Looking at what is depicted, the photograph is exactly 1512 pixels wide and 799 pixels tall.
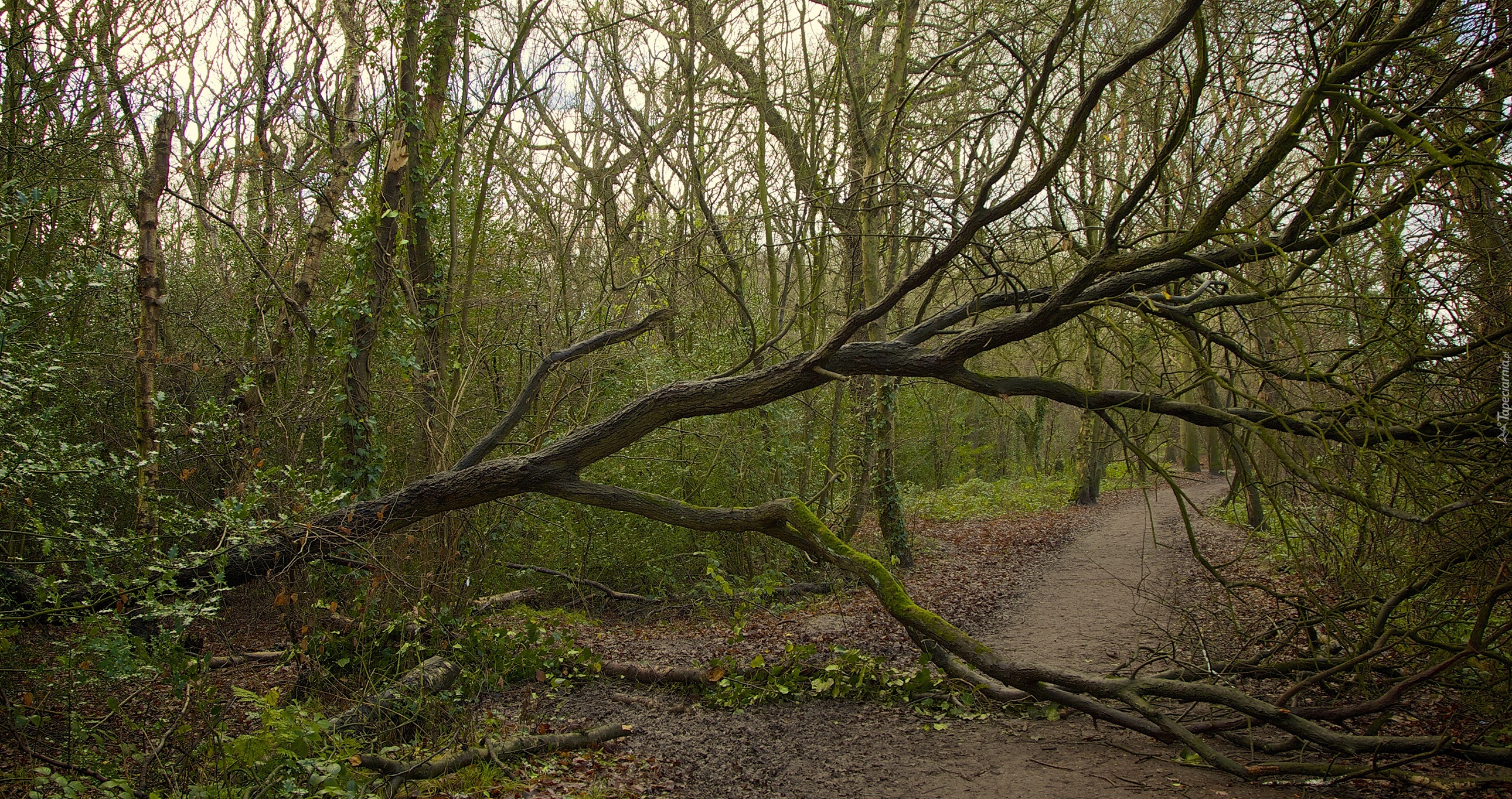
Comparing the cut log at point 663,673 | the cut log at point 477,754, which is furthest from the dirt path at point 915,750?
the cut log at point 477,754

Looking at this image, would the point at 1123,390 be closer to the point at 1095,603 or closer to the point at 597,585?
the point at 1095,603

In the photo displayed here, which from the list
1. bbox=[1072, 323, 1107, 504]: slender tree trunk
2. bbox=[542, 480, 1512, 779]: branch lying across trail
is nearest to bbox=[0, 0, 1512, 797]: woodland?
bbox=[542, 480, 1512, 779]: branch lying across trail

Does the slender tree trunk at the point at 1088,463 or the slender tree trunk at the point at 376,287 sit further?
the slender tree trunk at the point at 1088,463

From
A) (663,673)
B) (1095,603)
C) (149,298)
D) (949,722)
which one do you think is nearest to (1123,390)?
(949,722)

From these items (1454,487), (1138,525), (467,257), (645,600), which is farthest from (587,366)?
(1138,525)

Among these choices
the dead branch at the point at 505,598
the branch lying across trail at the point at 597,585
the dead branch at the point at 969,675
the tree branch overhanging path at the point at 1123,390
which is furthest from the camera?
the branch lying across trail at the point at 597,585

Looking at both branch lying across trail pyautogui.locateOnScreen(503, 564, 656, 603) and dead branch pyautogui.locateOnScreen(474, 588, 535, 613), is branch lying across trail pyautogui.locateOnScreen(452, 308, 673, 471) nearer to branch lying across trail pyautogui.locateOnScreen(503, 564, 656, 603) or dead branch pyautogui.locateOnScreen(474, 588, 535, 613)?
dead branch pyautogui.locateOnScreen(474, 588, 535, 613)

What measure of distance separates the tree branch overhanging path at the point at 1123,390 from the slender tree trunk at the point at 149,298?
1114 mm

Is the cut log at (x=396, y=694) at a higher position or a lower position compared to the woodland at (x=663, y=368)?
lower

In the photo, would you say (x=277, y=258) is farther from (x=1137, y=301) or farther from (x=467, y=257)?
(x=1137, y=301)

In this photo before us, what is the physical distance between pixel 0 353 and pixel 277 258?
469cm

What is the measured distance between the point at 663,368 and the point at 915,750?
551 centimetres

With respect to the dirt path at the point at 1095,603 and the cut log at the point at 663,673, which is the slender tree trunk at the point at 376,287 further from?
the dirt path at the point at 1095,603

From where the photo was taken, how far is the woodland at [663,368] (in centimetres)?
428
